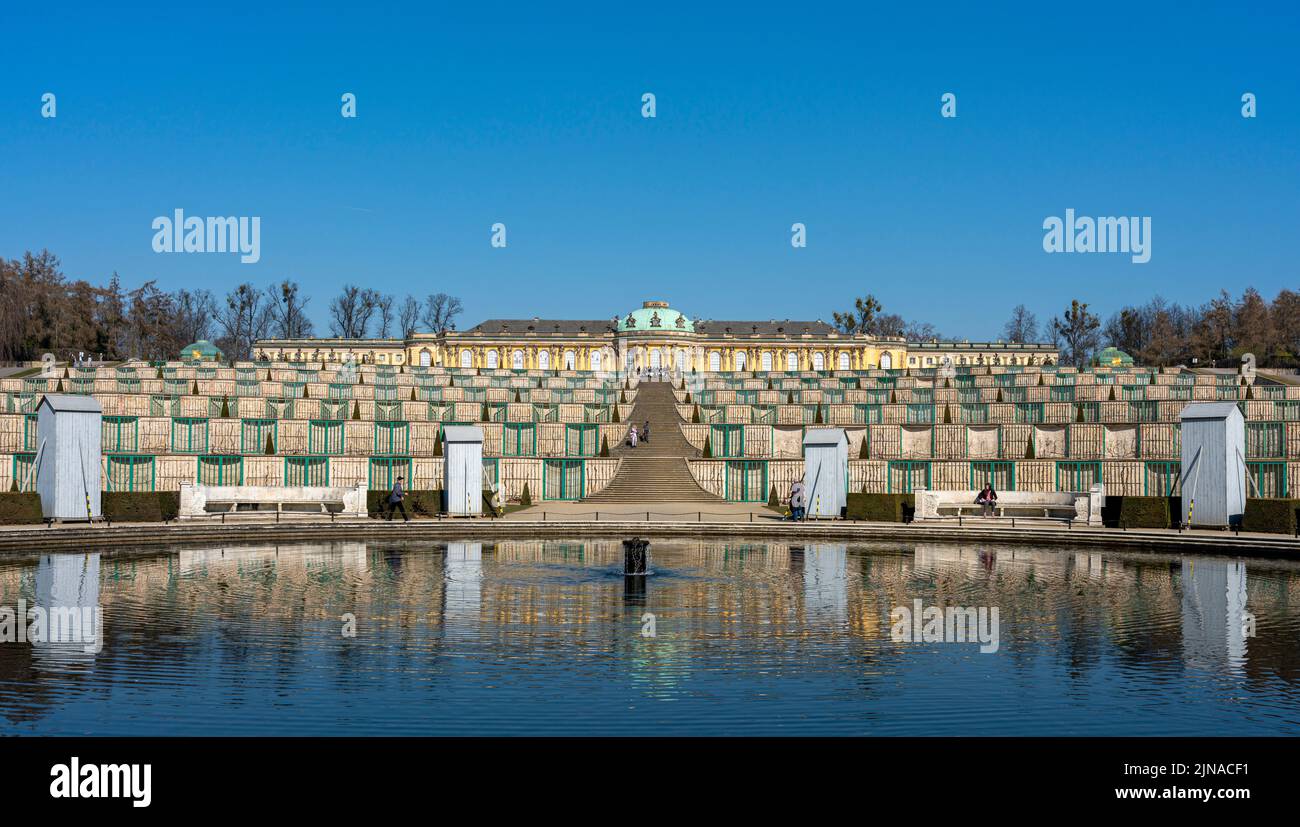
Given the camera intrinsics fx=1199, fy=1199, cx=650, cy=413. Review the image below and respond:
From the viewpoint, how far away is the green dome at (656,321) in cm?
18112

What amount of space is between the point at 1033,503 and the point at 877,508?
607 centimetres

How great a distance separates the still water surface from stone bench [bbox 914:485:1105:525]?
13.0m

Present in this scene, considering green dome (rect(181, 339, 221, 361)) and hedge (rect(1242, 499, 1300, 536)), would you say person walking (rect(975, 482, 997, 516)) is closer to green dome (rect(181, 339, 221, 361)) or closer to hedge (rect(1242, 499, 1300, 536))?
hedge (rect(1242, 499, 1300, 536))

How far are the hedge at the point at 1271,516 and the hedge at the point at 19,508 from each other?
42.1 metres

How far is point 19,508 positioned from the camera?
1635 inches

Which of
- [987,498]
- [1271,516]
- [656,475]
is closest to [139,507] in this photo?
[656,475]

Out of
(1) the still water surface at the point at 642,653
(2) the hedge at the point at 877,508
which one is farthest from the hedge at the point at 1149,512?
(1) the still water surface at the point at 642,653

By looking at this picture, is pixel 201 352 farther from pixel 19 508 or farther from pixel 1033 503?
pixel 1033 503

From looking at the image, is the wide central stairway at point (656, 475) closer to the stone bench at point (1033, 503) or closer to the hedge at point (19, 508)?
the stone bench at point (1033, 503)
